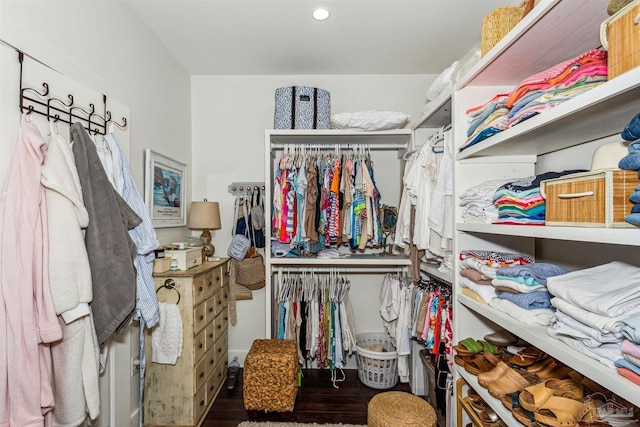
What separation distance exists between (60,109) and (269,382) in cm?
193

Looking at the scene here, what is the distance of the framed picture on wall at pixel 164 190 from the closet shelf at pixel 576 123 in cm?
197

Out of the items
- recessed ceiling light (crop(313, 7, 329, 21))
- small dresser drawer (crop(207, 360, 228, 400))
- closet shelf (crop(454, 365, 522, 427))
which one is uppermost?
recessed ceiling light (crop(313, 7, 329, 21))

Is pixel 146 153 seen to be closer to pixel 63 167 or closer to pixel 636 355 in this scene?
pixel 63 167

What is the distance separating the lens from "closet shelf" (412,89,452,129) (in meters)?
1.75

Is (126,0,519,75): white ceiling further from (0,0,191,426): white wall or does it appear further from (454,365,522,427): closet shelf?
(454,365,522,427): closet shelf

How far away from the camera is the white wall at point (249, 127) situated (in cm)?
289

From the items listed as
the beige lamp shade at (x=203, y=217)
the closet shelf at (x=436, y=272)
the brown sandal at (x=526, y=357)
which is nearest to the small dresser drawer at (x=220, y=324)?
the beige lamp shade at (x=203, y=217)

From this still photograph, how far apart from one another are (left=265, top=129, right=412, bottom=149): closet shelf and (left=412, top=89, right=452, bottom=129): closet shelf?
0.58 ft

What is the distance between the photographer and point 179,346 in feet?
6.42

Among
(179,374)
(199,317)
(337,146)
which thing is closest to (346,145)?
(337,146)

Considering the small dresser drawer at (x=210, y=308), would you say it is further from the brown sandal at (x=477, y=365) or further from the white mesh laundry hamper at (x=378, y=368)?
the brown sandal at (x=477, y=365)

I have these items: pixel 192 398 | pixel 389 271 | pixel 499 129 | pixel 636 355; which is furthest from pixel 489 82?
pixel 192 398

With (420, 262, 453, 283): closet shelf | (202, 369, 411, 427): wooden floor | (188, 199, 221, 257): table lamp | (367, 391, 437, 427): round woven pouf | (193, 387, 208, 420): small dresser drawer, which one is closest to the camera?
(367, 391, 437, 427): round woven pouf

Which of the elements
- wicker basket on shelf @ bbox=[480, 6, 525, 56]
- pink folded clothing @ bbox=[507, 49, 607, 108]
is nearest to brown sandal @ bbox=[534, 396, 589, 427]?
pink folded clothing @ bbox=[507, 49, 607, 108]
